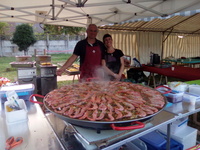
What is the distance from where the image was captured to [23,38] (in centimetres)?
1488

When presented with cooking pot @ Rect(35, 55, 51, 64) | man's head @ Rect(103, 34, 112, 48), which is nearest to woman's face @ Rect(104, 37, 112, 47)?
man's head @ Rect(103, 34, 112, 48)

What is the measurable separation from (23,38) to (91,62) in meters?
14.2

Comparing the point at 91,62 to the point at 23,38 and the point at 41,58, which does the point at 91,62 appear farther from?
the point at 23,38

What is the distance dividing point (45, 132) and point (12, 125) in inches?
12.6

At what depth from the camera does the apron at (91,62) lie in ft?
10.3

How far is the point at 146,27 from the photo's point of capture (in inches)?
297

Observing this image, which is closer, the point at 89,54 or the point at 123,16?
the point at 89,54

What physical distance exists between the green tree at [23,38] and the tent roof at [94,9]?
35.5ft

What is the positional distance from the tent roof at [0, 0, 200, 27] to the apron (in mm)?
1077

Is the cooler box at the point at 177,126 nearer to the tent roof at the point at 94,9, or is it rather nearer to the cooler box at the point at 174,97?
the cooler box at the point at 174,97

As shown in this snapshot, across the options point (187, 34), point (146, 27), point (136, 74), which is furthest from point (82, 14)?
point (187, 34)

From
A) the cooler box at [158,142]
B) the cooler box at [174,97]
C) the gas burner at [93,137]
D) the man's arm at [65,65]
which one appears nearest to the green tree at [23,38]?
the man's arm at [65,65]

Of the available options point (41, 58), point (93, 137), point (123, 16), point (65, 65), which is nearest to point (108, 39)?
point (65, 65)

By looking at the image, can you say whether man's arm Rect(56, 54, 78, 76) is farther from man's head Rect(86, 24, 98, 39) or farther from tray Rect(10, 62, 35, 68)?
tray Rect(10, 62, 35, 68)
